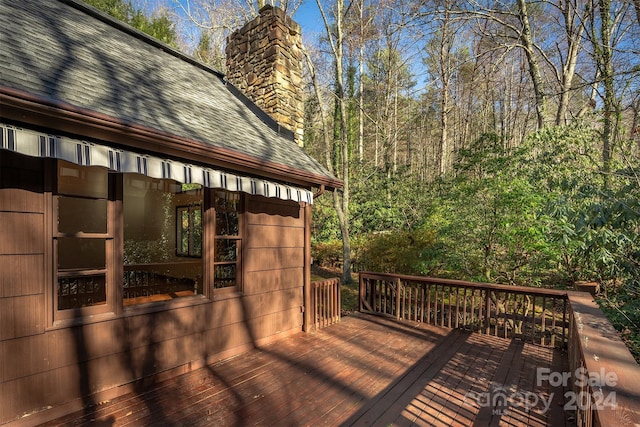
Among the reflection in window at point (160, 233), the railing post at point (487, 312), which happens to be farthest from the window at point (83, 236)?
the railing post at point (487, 312)

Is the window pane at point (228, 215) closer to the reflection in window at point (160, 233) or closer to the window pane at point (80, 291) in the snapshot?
the window pane at point (80, 291)

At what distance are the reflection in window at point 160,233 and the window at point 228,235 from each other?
2366mm

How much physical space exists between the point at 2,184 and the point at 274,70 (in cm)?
431

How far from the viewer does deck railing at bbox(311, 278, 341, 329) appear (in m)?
5.32

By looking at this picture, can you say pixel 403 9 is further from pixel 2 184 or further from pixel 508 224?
pixel 2 184

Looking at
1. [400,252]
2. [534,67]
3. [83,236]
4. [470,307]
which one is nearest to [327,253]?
[400,252]

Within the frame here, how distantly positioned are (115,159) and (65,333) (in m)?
1.51

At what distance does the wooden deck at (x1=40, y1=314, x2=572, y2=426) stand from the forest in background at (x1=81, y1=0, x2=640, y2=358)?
172 centimetres

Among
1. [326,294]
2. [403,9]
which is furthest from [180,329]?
[403,9]

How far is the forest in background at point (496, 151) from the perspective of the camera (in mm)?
4273

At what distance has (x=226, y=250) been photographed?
443 centimetres

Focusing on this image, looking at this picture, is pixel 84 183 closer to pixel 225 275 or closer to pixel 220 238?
pixel 220 238

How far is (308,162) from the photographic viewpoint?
5250 millimetres

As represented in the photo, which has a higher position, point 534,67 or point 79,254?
point 534,67
